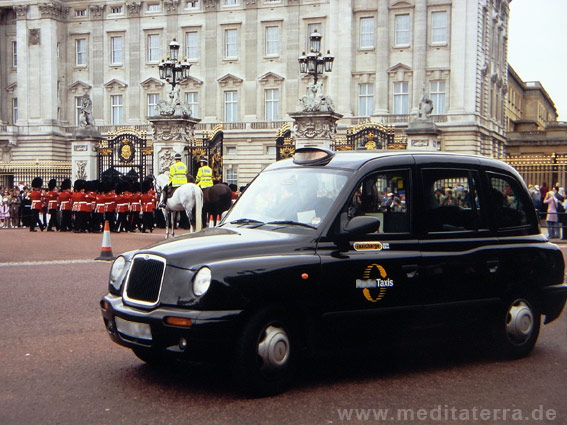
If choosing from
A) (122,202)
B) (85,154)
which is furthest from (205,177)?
(85,154)

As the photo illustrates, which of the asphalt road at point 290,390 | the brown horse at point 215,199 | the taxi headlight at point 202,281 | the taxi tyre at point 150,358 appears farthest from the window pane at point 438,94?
the taxi headlight at point 202,281

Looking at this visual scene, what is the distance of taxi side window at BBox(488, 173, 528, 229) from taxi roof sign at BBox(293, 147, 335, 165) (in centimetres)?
158

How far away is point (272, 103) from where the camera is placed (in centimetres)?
5347

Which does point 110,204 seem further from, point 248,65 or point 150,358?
point 248,65

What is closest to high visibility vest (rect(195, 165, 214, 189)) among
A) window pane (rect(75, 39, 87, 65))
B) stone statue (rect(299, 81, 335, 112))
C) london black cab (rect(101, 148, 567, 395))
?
stone statue (rect(299, 81, 335, 112))

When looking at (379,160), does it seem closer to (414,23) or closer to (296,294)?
(296,294)

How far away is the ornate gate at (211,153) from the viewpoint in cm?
2767

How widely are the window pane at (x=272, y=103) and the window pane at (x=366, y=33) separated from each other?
670 cm

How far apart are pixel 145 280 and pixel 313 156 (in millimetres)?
1912

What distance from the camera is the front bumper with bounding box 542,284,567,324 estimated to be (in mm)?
7297

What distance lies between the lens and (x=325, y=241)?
600 cm

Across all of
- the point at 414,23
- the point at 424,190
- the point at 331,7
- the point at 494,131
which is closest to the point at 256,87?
the point at 331,7

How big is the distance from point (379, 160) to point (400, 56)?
45466 mm

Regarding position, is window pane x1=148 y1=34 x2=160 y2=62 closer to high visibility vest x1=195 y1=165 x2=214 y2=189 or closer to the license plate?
high visibility vest x1=195 y1=165 x2=214 y2=189
